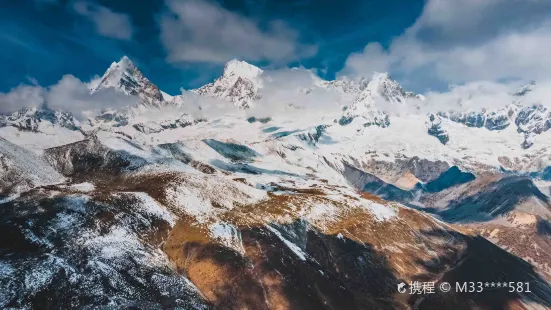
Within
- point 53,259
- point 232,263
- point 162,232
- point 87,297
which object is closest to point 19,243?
point 53,259

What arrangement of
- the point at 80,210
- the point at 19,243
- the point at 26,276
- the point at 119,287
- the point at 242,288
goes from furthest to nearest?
the point at 80,210 < the point at 242,288 < the point at 19,243 < the point at 119,287 < the point at 26,276

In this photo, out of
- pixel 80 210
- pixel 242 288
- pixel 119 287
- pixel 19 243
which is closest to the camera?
pixel 119 287

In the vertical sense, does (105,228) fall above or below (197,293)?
above

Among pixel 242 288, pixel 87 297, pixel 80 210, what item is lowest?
pixel 87 297

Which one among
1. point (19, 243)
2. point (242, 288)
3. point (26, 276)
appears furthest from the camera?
point (242, 288)

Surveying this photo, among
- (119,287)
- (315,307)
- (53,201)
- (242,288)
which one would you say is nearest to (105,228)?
(53,201)

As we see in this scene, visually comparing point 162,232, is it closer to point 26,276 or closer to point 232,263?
point 232,263

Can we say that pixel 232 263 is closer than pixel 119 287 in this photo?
No

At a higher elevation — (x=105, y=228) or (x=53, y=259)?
(x=105, y=228)

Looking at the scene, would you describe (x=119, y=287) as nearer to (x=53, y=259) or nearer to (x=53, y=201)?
(x=53, y=259)
